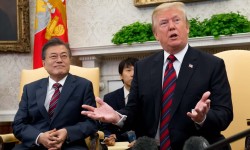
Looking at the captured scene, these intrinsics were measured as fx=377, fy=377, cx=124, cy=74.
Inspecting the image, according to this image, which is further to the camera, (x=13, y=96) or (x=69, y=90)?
(x=13, y=96)

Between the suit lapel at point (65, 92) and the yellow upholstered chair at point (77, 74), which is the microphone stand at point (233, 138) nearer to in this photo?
the suit lapel at point (65, 92)

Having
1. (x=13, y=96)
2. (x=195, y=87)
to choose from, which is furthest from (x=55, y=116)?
(x=13, y=96)

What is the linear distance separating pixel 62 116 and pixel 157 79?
0.95m

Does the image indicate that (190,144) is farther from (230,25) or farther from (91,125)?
(230,25)

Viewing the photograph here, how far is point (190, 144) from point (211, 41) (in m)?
3.12

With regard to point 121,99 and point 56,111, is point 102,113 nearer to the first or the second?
point 56,111

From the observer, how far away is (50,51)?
9.85 feet

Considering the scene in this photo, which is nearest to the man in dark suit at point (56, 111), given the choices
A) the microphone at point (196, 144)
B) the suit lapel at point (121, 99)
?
the suit lapel at point (121, 99)

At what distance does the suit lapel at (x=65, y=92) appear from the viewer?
9.49 ft

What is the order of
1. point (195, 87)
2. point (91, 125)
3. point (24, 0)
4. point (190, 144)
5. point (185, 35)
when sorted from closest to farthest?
point (190, 144) < point (195, 87) < point (185, 35) < point (91, 125) < point (24, 0)

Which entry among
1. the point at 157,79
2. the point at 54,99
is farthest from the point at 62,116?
the point at 157,79

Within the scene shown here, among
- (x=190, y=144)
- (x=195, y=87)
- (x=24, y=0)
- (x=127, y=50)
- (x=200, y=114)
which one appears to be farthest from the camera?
(x=24, y=0)

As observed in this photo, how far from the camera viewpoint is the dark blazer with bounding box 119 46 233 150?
2.14m

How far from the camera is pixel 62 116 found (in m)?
2.89
